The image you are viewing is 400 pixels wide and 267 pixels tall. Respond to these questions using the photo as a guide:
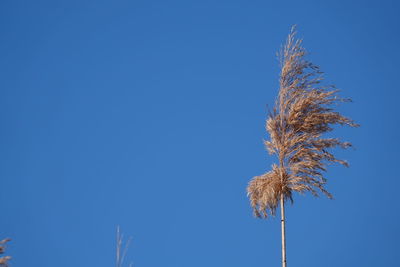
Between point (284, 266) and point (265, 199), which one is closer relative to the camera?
point (284, 266)

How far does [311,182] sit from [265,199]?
2.98 ft

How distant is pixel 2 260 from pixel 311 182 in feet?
17.8

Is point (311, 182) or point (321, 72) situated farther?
point (321, 72)

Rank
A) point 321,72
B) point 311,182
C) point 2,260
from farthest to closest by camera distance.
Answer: point 321,72 → point 311,182 → point 2,260

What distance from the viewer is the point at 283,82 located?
10.4m

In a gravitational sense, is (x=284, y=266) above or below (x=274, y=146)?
below

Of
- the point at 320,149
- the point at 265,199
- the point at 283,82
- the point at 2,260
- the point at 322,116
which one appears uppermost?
the point at 283,82

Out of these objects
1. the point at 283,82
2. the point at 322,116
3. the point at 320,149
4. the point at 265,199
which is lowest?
the point at 265,199

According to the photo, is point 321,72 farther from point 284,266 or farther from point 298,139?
point 284,266

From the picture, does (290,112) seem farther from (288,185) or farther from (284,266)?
(284,266)

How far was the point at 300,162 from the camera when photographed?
392 inches

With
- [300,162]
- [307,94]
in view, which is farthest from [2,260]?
[307,94]

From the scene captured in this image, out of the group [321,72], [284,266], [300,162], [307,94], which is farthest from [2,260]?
[321,72]

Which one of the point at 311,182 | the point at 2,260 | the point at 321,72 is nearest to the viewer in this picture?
the point at 2,260
